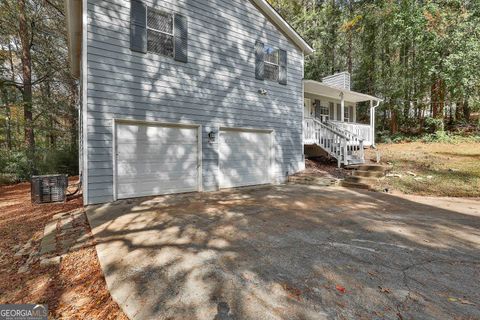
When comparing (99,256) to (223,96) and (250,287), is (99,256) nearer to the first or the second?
(250,287)

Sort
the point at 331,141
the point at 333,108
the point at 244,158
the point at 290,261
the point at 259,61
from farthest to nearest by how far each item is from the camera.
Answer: the point at 333,108 → the point at 331,141 → the point at 259,61 → the point at 244,158 → the point at 290,261

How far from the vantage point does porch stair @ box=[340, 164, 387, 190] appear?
7852 mm

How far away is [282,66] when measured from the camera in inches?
366

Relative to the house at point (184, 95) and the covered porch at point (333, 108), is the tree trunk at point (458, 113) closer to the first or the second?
the covered porch at point (333, 108)

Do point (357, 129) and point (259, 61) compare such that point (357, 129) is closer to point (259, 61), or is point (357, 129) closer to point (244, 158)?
point (259, 61)

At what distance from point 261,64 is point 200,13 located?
2520mm

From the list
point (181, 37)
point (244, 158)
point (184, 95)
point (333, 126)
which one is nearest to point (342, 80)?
point (333, 126)

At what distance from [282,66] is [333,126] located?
4.06m

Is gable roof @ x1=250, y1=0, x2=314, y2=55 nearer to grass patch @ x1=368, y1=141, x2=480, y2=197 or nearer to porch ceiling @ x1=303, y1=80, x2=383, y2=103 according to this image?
porch ceiling @ x1=303, y1=80, x2=383, y2=103

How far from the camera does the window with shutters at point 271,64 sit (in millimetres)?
8953

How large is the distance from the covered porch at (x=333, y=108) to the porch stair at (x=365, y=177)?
219 cm

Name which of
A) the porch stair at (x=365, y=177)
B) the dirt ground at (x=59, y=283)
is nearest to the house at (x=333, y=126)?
the porch stair at (x=365, y=177)

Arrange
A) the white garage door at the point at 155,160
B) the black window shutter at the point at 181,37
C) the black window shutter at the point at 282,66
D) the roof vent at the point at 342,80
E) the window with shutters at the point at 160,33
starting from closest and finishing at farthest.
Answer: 1. the white garage door at the point at 155,160
2. the window with shutters at the point at 160,33
3. the black window shutter at the point at 181,37
4. the black window shutter at the point at 282,66
5. the roof vent at the point at 342,80

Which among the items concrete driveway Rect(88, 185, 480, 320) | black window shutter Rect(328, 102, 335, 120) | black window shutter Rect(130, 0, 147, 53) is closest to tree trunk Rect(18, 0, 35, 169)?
black window shutter Rect(130, 0, 147, 53)
